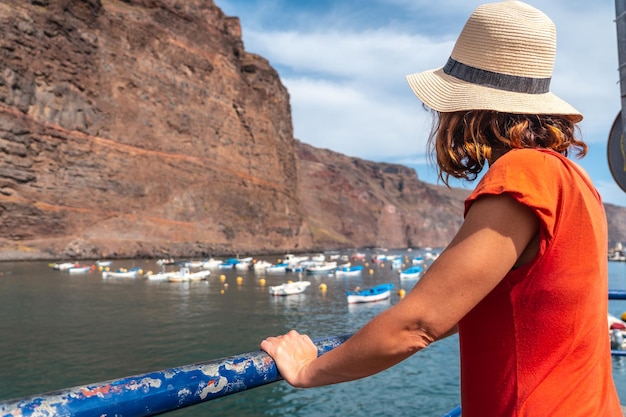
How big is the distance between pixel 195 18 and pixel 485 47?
91863mm

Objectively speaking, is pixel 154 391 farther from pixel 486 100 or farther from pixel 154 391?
pixel 486 100

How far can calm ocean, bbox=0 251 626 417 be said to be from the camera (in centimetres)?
1396

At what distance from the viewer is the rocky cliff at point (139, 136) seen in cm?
5975

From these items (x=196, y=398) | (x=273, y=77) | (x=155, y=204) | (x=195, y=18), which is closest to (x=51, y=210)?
(x=155, y=204)

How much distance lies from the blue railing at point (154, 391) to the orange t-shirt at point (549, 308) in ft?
2.28

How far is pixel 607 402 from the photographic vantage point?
136 centimetres

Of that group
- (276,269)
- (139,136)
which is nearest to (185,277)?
(276,269)

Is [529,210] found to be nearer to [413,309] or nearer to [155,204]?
[413,309]

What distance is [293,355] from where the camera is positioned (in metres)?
1.66

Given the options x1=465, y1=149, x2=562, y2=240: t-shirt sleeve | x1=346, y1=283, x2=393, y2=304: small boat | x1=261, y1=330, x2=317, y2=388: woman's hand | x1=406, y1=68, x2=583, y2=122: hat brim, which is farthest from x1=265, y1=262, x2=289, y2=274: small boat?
x1=465, y1=149, x2=562, y2=240: t-shirt sleeve

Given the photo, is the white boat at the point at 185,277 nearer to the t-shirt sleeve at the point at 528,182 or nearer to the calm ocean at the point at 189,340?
the calm ocean at the point at 189,340

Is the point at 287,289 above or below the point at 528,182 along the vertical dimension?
below

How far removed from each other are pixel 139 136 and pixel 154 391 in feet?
245

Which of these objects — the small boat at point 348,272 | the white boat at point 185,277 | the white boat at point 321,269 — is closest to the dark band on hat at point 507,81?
the white boat at point 185,277
